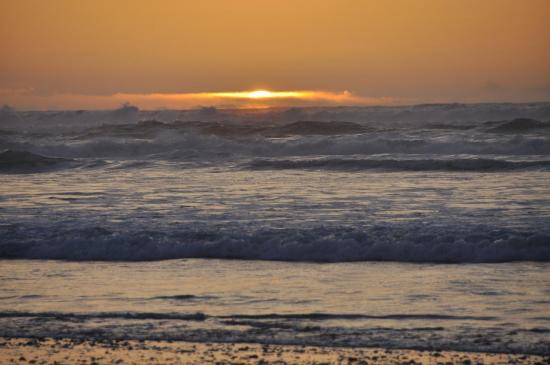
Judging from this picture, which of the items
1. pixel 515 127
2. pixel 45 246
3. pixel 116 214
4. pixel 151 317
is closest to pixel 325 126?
pixel 515 127

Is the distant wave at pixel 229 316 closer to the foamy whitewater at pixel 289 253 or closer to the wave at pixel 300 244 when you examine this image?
the foamy whitewater at pixel 289 253

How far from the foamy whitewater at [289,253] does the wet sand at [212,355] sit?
21 centimetres

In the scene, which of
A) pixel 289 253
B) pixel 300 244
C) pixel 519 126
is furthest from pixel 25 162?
pixel 519 126

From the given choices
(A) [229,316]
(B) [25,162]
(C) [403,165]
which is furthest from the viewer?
(B) [25,162]

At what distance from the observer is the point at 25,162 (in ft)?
93.9

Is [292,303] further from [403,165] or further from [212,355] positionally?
[403,165]

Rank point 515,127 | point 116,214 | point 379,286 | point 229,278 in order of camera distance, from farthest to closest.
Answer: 1. point 515,127
2. point 116,214
3. point 229,278
4. point 379,286

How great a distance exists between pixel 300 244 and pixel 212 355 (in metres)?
4.90

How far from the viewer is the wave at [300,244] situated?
445 inches

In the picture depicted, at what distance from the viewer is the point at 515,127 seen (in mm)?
37219

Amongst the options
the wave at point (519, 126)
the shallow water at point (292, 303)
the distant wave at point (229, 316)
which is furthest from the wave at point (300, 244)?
the wave at point (519, 126)

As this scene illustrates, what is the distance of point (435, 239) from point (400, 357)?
5048 mm

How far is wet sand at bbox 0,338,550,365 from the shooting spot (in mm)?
6809

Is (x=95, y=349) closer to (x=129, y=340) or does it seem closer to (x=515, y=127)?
(x=129, y=340)
